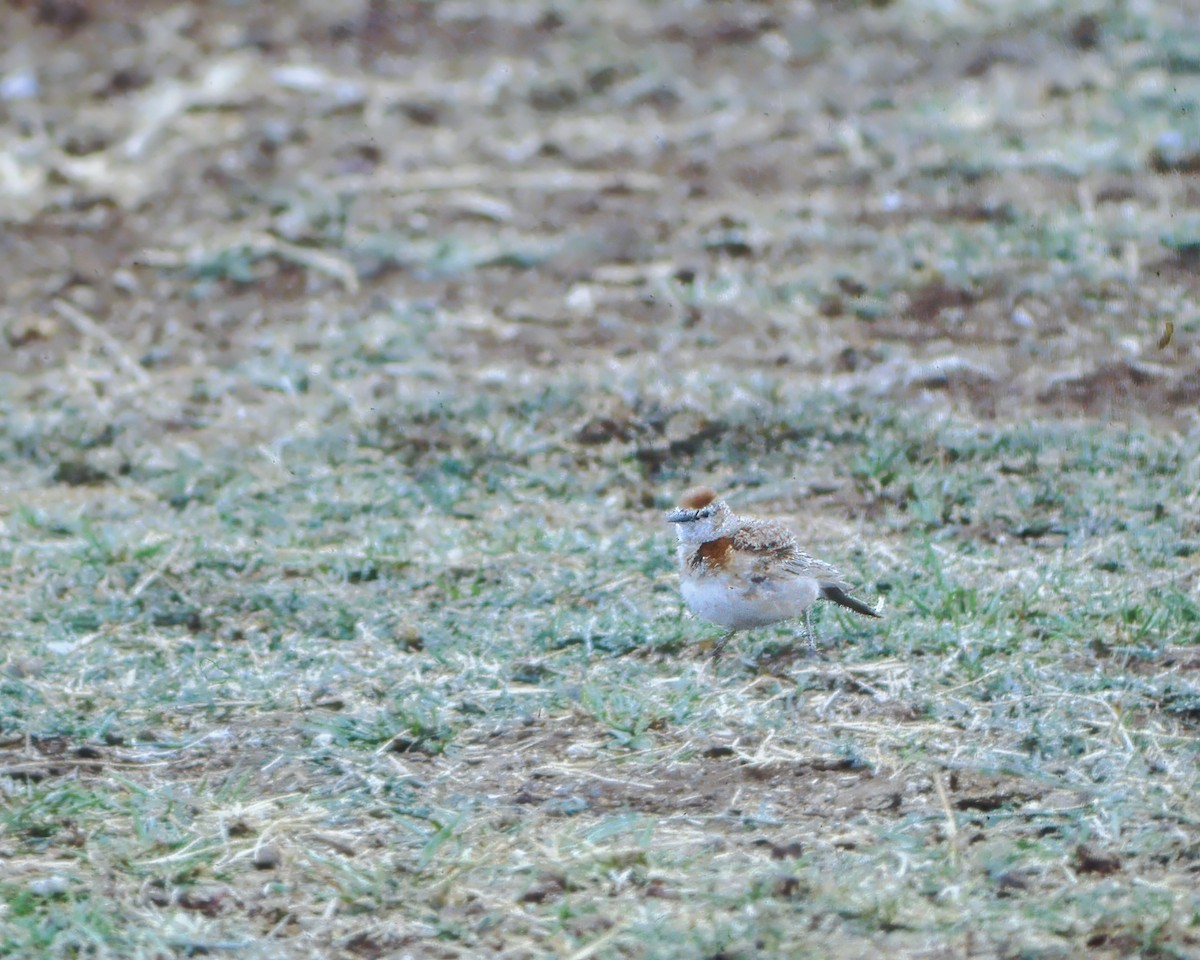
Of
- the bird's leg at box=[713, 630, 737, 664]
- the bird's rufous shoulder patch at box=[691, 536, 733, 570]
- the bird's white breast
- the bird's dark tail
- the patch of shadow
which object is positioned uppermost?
the bird's rufous shoulder patch at box=[691, 536, 733, 570]

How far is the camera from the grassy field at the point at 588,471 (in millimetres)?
Answer: 3527

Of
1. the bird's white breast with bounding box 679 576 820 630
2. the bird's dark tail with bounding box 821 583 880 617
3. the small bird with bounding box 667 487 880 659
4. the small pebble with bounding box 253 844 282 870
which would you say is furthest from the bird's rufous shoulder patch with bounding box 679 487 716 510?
the small pebble with bounding box 253 844 282 870

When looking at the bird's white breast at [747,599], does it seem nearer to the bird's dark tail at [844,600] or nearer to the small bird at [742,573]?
the small bird at [742,573]

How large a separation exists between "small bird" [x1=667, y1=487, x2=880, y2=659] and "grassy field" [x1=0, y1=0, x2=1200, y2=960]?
164mm

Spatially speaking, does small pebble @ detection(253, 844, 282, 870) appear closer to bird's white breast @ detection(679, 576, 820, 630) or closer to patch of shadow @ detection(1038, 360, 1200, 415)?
bird's white breast @ detection(679, 576, 820, 630)

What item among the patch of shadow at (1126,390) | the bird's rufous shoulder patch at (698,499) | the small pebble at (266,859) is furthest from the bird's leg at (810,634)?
the patch of shadow at (1126,390)

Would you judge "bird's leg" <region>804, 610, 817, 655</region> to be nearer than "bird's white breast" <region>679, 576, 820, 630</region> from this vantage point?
No

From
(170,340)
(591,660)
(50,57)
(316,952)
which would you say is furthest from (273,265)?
(316,952)

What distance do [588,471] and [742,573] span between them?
1763mm

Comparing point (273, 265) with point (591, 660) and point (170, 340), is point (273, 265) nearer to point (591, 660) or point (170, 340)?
A: point (170, 340)

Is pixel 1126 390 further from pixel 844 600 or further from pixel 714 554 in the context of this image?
pixel 714 554

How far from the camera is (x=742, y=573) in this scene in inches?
172

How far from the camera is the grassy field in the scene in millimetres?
3527

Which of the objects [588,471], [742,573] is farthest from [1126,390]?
[742,573]
